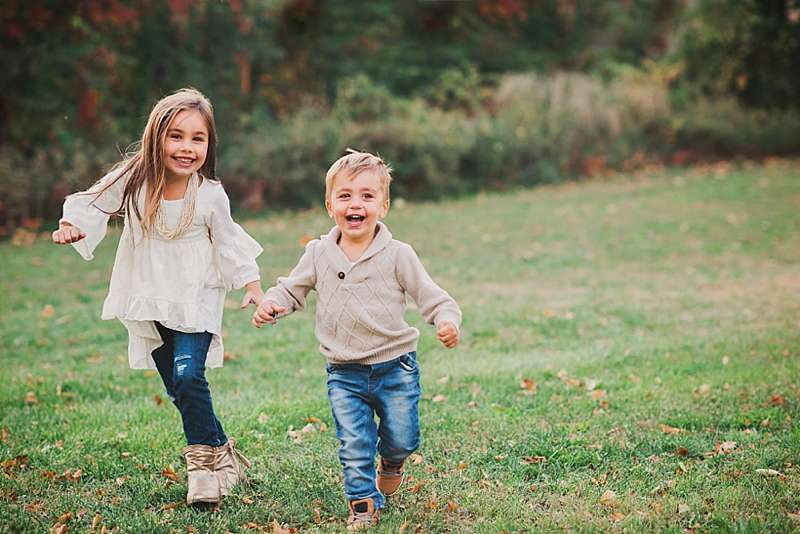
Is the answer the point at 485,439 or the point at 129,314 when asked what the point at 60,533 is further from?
the point at 485,439

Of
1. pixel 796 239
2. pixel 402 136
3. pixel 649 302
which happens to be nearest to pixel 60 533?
pixel 649 302

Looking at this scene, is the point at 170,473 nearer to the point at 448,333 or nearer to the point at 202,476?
the point at 202,476

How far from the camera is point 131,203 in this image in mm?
4062

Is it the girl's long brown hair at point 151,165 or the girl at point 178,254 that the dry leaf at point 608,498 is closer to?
the girl at point 178,254

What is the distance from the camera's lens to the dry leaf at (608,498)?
398cm

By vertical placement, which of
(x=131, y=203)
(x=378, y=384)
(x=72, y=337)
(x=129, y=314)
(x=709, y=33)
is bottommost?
(x=72, y=337)

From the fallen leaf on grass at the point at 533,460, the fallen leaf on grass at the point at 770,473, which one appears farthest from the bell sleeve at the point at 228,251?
the fallen leaf on grass at the point at 770,473

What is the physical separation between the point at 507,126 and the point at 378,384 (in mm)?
17025

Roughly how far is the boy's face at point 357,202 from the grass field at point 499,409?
131 cm

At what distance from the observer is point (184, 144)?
4.04 meters

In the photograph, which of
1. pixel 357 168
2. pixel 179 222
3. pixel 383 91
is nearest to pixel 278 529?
pixel 179 222

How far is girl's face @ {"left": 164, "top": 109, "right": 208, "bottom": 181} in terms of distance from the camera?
4.03m

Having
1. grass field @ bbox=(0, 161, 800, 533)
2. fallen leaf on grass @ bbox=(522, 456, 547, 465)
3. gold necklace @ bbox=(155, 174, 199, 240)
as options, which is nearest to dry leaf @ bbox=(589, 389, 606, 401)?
grass field @ bbox=(0, 161, 800, 533)

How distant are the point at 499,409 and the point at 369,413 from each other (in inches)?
74.5
